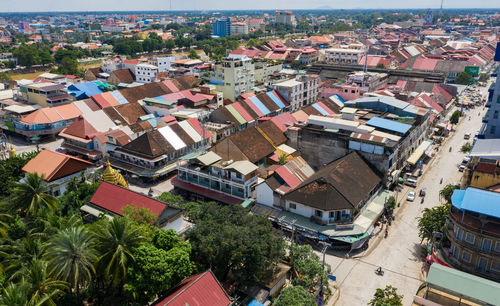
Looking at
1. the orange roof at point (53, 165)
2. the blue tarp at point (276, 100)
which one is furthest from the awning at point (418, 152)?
the orange roof at point (53, 165)

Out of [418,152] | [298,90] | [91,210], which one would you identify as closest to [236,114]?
[298,90]

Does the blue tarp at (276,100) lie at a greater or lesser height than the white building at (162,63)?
lesser

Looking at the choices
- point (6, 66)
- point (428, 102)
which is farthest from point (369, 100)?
point (6, 66)

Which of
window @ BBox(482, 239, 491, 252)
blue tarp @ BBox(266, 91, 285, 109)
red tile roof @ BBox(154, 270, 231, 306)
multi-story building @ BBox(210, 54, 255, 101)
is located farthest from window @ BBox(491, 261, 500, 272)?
multi-story building @ BBox(210, 54, 255, 101)

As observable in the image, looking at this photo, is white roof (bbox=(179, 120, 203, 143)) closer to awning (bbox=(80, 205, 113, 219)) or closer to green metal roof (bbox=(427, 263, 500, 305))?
awning (bbox=(80, 205, 113, 219))

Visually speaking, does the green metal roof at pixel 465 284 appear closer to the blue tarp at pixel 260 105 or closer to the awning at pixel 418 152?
the awning at pixel 418 152

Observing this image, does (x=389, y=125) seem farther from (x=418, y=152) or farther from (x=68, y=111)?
(x=68, y=111)
